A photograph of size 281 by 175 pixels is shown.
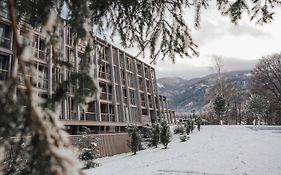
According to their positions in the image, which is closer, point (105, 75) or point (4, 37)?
point (4, 37)

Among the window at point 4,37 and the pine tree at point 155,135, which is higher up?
the window at point 4,37

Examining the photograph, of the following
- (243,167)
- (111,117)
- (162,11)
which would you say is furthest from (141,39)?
(111,117)

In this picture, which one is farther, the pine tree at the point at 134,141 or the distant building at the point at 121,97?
the distant building at the point at 121,97

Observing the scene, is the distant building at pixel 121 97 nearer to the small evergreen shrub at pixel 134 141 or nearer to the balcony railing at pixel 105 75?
→ the balcony railing at pixel 105 75

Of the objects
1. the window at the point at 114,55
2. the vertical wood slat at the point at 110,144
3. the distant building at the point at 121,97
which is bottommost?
the vertical wood slat at the point at 110,144

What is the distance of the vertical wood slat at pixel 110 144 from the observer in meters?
21.1

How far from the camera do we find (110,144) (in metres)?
22.6

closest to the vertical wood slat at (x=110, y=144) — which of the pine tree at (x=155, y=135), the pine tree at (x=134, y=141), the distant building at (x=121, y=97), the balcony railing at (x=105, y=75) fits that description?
the pine tree at (x=134, y=141)

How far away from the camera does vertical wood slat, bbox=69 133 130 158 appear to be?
21.1 meters

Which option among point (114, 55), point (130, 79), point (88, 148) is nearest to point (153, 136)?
point (88, 148)

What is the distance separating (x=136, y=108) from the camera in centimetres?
4262

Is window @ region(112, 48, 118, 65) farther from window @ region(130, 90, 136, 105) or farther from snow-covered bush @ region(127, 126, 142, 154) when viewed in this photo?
snow-covered bush @ region(127, 126, 142, 154)

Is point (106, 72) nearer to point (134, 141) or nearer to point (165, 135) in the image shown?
point (165, 135)

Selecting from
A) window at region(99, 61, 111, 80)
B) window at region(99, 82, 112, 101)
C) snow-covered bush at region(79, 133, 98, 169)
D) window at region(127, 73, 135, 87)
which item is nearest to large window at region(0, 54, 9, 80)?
snow-covered bush at region(79, 133, 98, 169)
